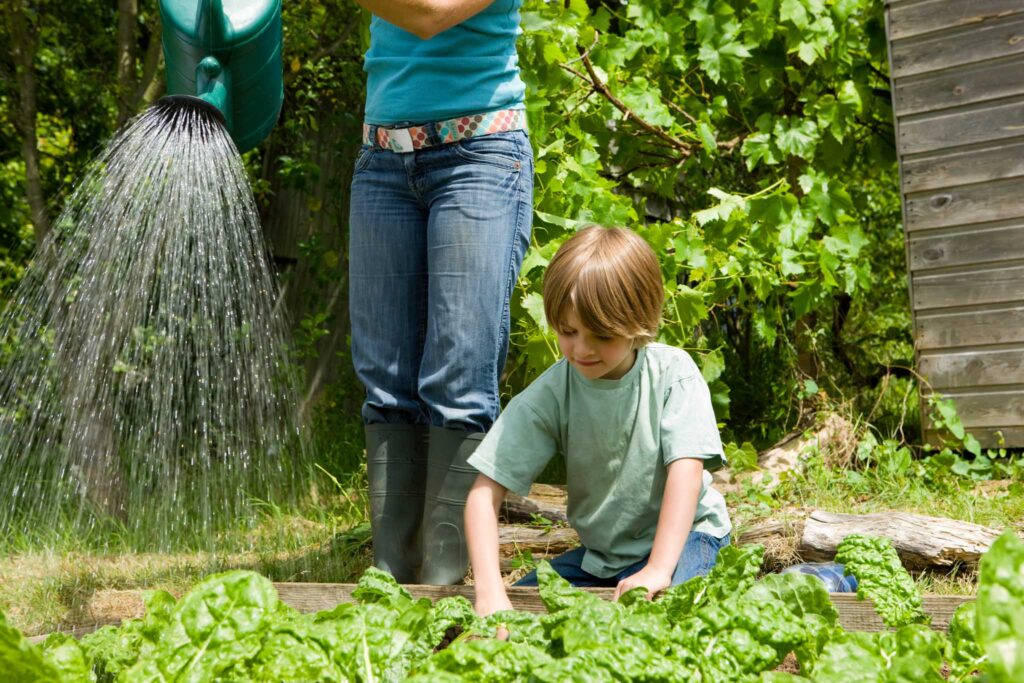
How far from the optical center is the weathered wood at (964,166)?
3574 millimetres

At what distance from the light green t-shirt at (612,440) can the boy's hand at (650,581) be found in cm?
23

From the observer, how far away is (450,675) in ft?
3.02

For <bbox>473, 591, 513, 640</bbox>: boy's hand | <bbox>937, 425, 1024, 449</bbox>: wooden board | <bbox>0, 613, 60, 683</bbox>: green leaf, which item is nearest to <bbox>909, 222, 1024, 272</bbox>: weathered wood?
<bbox>937, 425, 1024, 449</bbox>: wooden board

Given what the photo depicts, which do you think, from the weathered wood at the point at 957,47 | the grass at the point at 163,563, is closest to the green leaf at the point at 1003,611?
the grass at the point at 163,563

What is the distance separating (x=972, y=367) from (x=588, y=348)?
247 cm

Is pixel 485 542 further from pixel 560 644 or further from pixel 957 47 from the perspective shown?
pixel 957 47

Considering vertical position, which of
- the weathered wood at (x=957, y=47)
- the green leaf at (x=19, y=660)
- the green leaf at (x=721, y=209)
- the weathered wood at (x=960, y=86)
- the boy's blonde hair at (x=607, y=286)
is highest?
the weathered wood at (x=957, y=47)

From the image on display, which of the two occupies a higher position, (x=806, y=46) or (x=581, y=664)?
(x=806, y=46)

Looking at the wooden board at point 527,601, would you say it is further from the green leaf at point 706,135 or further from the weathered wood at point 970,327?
the weathered wood at point 970,327

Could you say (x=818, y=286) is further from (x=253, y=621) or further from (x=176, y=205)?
(x=253, y=621)

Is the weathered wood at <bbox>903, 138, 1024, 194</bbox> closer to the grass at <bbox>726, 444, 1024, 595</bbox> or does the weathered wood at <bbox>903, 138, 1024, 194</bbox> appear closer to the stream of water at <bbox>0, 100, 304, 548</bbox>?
the grass at <bbox>726, 444, 1024, 595</bbox>

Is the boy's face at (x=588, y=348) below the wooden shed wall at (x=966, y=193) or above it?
below

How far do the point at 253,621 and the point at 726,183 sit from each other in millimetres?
3817

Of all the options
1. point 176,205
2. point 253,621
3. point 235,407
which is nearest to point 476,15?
point 253,621
